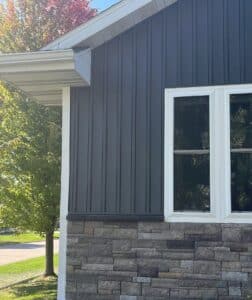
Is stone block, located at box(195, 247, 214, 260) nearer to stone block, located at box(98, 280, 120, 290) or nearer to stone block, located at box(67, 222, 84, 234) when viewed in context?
stone block, located at box(98, 280, 120, 290)

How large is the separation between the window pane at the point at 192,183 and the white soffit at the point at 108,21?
1877mm

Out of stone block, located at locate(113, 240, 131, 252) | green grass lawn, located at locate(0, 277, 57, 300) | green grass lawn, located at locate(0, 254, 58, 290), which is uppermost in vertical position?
stone block, located at locate(113, 240, 131, 252)

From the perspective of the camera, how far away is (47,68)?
6.35m

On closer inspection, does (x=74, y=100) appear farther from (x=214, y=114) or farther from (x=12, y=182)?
(x=12, y=182)

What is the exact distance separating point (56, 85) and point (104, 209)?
5.88ft

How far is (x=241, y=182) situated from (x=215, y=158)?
418mm

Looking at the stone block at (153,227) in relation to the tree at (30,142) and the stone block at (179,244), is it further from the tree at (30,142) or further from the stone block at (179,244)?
the tree at (30,142)

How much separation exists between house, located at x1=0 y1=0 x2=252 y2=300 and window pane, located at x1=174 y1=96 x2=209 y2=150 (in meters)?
0.01

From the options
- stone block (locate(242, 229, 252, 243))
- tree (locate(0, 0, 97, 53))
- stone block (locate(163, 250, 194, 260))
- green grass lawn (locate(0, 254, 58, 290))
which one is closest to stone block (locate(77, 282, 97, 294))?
stone block (locate(163, 250, 194, 260))

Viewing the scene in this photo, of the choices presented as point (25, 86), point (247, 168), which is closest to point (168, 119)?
point (247, 168)

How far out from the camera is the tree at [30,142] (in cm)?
1061

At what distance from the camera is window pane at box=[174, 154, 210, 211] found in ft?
20.5

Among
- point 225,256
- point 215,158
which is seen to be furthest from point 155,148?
point 225,256

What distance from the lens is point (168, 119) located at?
6.39 metres
